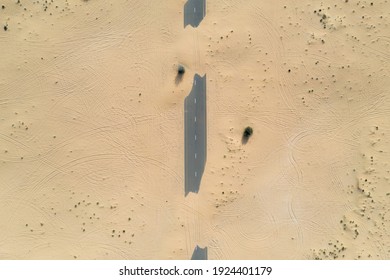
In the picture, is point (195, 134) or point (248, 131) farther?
point (195, 134)

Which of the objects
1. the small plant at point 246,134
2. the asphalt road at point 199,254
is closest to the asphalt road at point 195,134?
the small plant at point 246,134

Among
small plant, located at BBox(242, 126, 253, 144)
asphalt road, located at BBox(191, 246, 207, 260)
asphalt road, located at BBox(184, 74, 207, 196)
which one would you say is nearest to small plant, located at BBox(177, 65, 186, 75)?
asphalt road, located at BBox(184, 74, 207, 196)

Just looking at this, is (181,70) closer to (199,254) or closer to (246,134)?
(246,134)

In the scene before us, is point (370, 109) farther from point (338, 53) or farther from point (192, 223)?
point (192, 223)

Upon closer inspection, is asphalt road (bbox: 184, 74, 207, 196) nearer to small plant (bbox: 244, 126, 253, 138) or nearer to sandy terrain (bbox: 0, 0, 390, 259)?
sandy terrain (bbox: 0, 0, 390, 259)

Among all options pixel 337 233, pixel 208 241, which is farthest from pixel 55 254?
pixel 337 233

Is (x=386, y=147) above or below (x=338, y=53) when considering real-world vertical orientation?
below

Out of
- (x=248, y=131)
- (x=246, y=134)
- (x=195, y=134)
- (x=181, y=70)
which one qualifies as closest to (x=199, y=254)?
(x=195, y=134)
